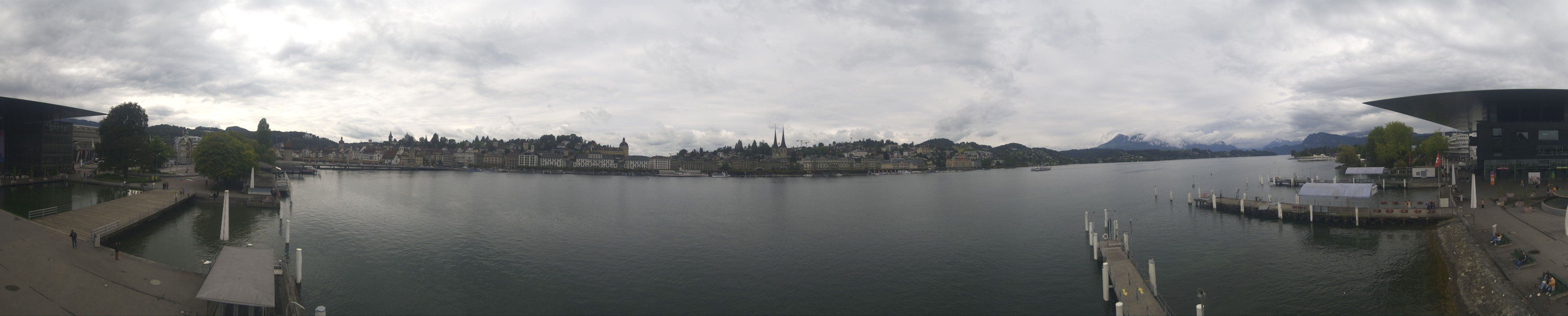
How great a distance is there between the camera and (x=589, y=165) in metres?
132

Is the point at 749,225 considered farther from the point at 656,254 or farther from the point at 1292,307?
the point at 1292,307

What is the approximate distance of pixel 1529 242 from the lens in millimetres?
16141

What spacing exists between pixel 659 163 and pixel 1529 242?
131914 mm

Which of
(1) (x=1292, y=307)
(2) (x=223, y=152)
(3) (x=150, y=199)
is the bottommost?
(1) (x=1292, y=307)

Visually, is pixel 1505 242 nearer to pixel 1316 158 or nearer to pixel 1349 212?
pixel 1349 212

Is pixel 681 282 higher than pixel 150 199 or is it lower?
lower

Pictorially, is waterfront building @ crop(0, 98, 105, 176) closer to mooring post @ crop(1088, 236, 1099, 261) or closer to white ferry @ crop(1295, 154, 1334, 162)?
mooring post @ crop(1088, 236, 1099, 261)

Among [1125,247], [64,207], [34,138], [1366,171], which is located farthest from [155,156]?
[1366,171]

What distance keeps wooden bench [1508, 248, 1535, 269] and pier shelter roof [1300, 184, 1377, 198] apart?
16.0m

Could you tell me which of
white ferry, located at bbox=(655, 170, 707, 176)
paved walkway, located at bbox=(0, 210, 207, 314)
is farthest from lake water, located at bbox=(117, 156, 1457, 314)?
white ferry, located at bbox=(655, 170, 707, 176)

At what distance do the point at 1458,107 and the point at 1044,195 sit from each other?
2471cm

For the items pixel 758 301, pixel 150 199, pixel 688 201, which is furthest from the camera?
pixel 688 201

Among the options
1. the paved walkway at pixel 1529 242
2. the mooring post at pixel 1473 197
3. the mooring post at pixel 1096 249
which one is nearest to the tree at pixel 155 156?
the mooring post at pixel 1096 249

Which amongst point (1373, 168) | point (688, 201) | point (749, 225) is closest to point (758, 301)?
point (749, 225)
